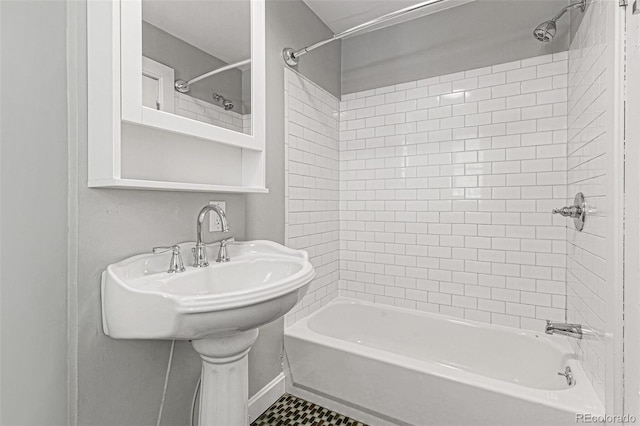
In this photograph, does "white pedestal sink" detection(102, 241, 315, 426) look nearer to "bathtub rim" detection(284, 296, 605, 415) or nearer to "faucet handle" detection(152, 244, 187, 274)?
"faucet handle" detection(152, 244, 187, 274)

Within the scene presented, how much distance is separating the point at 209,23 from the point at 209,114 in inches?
15.2

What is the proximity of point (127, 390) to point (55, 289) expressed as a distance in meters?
0.46

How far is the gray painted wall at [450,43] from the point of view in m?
2.09

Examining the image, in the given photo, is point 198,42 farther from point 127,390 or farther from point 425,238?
point 425,238

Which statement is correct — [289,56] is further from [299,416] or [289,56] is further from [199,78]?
[299,416]

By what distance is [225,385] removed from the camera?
4.28 ft

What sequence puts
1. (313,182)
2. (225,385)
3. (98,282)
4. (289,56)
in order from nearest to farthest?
(98,282), (225,385), (289,56), (313,182)

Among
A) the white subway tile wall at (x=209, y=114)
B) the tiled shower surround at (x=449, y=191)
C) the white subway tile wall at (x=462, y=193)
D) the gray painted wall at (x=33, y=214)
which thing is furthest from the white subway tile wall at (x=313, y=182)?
the gray painted wall at (x=33, y=214)

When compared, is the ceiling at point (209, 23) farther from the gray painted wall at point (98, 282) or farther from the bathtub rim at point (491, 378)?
the bathtub rim at point (491, 378)

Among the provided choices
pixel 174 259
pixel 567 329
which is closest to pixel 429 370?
pixel 567 329

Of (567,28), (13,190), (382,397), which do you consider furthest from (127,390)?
(567,28)

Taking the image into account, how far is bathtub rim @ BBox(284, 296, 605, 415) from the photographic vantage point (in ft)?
4.59

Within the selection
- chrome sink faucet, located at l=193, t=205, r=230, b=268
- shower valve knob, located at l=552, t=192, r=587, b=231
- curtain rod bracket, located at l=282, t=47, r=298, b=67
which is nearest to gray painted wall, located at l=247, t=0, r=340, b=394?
curtain rod bracket, located at l=282, t=47, r=298, b=67

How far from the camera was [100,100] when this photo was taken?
1091 millimetres
